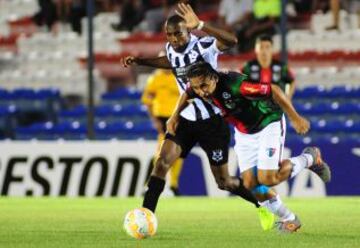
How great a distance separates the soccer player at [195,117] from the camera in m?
10.7

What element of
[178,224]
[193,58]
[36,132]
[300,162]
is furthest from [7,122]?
[300,162]

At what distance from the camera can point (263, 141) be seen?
10609 mm

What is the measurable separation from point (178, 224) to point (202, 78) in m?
2.03

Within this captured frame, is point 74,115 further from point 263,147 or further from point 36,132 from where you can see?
point 263,147

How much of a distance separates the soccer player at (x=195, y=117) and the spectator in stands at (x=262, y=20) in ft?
32.2

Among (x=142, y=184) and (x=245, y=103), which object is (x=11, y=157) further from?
(x=245, y=103)

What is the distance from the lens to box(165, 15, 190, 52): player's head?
10594 mm

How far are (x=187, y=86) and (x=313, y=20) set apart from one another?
35.9 feet

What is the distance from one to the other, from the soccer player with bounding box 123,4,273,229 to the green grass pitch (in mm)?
439

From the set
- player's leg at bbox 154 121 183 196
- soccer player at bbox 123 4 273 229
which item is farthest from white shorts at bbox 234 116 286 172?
player's leg at bbox 154 121 183 196

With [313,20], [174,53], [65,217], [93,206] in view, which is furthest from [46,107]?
[174,53]

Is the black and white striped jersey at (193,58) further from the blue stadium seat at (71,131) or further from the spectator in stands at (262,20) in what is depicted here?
the spectator in stands at (262,20)

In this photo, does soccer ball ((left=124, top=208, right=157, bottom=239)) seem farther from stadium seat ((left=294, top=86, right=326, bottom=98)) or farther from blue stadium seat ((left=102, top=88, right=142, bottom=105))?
blue stadium seat ((left=102, top=88, right=142, bottom=105))

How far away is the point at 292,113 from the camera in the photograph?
389 inches
